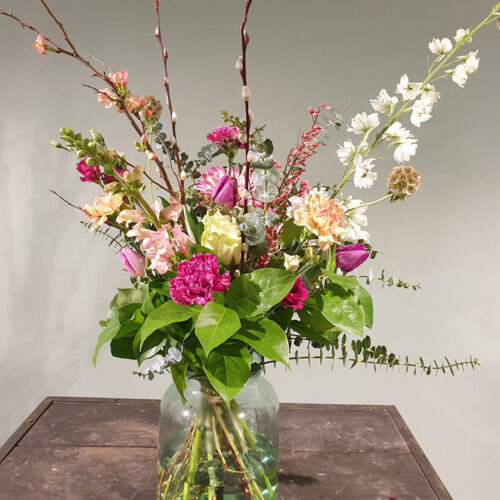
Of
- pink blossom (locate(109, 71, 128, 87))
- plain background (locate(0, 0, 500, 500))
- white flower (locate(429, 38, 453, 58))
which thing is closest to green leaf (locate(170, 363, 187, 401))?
pink blossom (locate(109, 71, 128, 87))

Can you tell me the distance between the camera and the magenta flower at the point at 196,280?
0.64 meters

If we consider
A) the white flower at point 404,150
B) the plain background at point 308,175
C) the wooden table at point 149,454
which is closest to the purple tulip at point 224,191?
the white flower at point 404,150

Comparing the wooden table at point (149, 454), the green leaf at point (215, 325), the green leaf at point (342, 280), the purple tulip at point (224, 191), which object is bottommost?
Result: the wooden table at point (149, 454)

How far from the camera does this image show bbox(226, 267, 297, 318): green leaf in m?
0.68

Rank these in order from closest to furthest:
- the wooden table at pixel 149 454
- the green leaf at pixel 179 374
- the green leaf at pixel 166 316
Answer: the green leaf at pixel 166 316
the green leaf at pixel 179 374
the wooden table at pixel 149 454

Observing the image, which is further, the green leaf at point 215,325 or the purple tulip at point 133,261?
the purple tulip at point 133,261

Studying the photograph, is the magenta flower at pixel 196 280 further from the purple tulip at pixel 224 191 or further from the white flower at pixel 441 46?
the white flower at pixel 441 46

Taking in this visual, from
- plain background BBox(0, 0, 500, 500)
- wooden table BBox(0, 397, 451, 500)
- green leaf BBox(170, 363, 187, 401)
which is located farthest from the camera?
plain background BBox(0, 0, 500, 500)

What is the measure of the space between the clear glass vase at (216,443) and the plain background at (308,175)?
1.22m

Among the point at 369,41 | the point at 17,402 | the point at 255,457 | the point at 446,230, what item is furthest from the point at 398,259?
the point at 17,402

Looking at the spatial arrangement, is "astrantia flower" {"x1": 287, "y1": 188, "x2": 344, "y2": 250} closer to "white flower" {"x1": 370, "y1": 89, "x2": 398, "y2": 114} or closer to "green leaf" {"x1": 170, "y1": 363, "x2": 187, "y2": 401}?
"white flower" {"x1": 370, "y1": 89, "x2": 398, "y2": 114}

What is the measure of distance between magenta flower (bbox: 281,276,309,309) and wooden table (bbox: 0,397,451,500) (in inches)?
17.9

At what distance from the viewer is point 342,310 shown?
719 mm

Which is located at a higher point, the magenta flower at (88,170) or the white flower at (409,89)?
the white flower at (409,89)
